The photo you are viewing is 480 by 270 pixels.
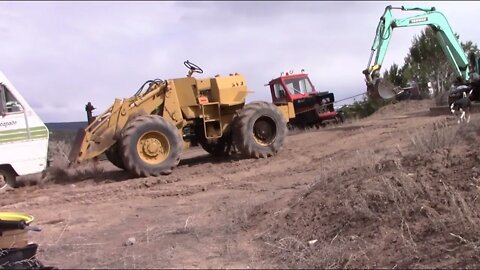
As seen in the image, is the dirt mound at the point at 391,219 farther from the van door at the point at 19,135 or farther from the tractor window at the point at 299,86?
the tractor window at the point at 299,86

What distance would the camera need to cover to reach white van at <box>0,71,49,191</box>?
39.6 feet

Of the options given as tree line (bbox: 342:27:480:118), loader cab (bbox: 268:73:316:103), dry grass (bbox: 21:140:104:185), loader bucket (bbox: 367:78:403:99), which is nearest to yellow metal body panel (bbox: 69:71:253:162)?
dry grass (bbox: 21:140:104:185)

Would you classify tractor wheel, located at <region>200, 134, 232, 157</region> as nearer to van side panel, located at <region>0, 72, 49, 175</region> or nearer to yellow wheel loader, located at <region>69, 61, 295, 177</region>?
yellow wheel loader, located at <region>69, 61, 295, 177</region>

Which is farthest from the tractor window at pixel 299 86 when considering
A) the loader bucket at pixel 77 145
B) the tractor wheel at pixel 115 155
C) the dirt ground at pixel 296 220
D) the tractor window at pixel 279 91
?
the dirt ground at pixel 296 220

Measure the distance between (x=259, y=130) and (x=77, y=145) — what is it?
4491 millimetres

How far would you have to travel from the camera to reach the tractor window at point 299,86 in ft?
71.3

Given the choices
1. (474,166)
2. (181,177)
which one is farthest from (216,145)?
(474,166)

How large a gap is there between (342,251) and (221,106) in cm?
910

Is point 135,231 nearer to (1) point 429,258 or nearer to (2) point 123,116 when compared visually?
(1) point 429,258

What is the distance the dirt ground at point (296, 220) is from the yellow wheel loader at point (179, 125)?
197 cm

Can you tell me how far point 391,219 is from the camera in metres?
6.09

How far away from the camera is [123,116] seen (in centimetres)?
1316

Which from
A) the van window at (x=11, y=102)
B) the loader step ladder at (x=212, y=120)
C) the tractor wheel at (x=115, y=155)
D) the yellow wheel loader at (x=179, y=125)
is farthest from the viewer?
the loader step ladder at (x=212, y=120)

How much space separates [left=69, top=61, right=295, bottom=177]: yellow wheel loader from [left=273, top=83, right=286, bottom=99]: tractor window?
5.89 meters
